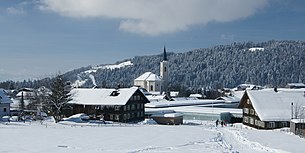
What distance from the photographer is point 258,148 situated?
28.2 m

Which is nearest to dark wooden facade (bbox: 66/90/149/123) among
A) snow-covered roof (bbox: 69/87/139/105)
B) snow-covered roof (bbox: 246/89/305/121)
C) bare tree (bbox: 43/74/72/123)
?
snow-covered roof (bbox: 69/87/139/105)

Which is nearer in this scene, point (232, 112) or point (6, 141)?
point (6, 141)

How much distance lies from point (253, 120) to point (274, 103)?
14.6 ft

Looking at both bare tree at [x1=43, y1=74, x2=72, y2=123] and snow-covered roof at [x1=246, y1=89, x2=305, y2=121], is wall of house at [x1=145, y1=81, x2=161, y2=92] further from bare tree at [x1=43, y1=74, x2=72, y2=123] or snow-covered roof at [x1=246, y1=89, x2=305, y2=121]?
bare tree at [x1=43, y1=74, x2=72, y2=123]

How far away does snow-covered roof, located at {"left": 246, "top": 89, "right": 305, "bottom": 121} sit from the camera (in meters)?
54.7

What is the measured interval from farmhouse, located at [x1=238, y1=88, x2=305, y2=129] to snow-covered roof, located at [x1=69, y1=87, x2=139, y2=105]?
1912 cm

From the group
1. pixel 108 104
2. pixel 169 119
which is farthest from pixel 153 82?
pixel 108 104

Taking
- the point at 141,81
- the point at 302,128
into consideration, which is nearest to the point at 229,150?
the point at 302,128

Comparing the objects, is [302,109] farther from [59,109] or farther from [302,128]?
[59,109]

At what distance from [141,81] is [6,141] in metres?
139

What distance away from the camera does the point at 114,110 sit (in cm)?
6259

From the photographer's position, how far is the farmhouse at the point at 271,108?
54469 millimetres

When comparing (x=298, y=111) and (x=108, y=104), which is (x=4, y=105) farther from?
(x=298, y=111)

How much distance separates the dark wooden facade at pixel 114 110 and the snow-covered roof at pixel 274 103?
61.9 feet
